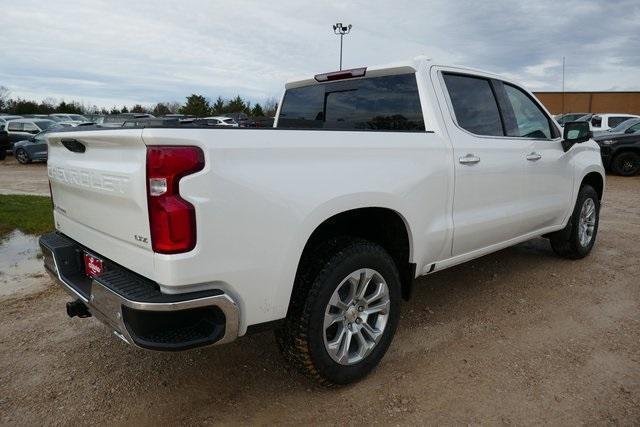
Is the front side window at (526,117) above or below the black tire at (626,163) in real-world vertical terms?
above

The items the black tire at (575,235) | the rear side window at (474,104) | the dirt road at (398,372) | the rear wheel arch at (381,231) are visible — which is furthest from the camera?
the black tire at (575,235)

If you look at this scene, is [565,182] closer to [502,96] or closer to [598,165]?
[598,165]

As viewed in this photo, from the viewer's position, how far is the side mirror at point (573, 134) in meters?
4.54

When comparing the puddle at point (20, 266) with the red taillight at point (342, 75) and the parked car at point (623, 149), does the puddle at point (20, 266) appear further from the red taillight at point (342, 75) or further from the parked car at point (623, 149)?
the parked car at point (623, 149)

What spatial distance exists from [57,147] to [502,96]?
11.0 ft

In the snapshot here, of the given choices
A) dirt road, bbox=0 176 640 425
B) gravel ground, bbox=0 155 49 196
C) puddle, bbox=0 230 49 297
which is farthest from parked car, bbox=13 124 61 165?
dirt road, bbox=0 176 640 425

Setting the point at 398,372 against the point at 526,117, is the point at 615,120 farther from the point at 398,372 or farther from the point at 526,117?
the point at 398,372

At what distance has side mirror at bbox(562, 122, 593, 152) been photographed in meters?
4.54

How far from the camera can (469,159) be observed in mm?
3400

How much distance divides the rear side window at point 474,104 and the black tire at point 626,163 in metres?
12.2

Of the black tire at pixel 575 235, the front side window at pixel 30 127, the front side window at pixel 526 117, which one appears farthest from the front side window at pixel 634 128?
the front side window at pixel 30 127

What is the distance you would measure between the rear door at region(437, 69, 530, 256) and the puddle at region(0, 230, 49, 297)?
3.89 meters

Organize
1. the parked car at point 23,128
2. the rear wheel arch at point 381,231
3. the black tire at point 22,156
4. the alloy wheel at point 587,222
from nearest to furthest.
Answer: the rear wheel arch at point 381,231, the alloy wheel at point 587,222, the black tire at point 22,156, the parked car at point 23,128

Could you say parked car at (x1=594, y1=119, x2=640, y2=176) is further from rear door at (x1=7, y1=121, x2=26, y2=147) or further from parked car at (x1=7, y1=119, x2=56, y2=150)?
rear door at (x1=7, y1=121, x2=26, y2=147)
